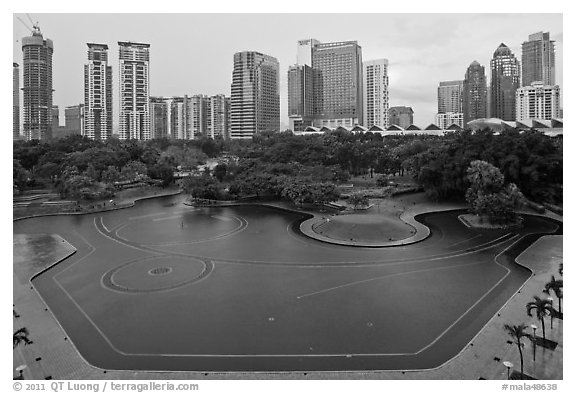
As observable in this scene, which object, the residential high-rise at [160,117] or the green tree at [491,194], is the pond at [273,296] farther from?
the residential high-rise at [160,117]

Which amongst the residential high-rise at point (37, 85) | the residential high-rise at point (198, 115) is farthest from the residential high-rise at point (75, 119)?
the residential high-rise at point (198, 115)

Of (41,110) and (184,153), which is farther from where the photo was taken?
(41,110)

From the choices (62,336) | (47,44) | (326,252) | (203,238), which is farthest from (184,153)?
(62,336)

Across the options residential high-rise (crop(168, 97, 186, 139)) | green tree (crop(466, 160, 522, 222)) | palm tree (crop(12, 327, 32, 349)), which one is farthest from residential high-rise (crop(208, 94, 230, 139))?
palm tree (crop(12, 327, 32, 349))

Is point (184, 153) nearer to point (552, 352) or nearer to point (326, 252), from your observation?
point (326, 252)

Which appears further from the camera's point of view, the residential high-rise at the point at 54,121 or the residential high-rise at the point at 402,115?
the residential high-rise at the point at 402,115

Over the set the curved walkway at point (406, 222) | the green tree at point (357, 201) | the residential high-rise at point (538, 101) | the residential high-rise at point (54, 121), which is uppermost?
the residential high-rise at point (538, 101)
